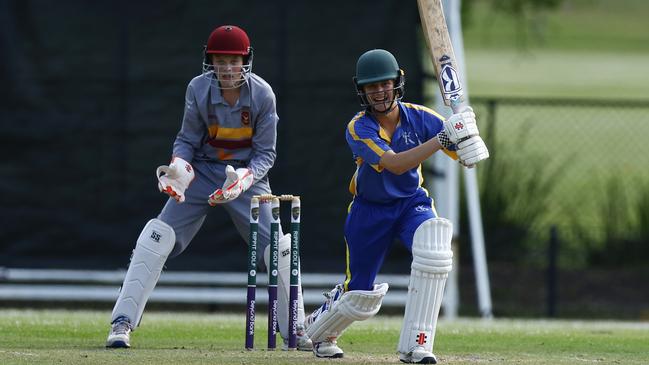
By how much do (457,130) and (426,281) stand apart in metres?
0.75

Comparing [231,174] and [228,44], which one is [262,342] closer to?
[231,174]

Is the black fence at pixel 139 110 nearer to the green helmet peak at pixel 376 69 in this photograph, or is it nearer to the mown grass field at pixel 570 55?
the green helmet peak at pixel 376 69

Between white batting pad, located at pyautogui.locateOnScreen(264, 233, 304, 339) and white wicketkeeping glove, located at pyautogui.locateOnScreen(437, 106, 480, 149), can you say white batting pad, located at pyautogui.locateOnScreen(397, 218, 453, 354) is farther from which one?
white batting pad, located at pyautogui.locateOnScreen(264, 233, 304, 339)

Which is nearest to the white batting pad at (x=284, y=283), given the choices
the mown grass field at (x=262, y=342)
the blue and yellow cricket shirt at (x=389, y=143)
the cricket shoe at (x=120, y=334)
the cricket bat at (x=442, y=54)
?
the mown grass field at (x=262, y=342)

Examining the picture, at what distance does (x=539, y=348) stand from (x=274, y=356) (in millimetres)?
1737

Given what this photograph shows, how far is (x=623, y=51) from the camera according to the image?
1454 inches

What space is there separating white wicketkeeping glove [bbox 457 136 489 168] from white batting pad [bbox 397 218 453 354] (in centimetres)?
34

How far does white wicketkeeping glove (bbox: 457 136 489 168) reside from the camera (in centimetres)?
675

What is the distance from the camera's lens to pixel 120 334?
759 cm

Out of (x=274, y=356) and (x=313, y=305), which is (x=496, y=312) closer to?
(x=313, y=305)

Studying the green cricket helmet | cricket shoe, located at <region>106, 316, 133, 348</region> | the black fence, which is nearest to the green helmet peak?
the green cricket helmet

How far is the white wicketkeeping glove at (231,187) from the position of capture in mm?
7336

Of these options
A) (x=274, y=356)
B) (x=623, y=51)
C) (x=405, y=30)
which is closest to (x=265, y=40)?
(x=405, y=30)

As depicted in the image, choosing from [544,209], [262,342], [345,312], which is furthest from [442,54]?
[544,209]
